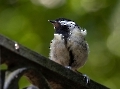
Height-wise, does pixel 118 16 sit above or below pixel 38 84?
above

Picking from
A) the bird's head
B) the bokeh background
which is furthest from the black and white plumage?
the bokeh background

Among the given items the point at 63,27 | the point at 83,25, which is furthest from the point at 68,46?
the point at 83,25

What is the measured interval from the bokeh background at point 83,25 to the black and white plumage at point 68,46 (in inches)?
42.6

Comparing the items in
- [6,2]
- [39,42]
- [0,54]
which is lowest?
[0,54]

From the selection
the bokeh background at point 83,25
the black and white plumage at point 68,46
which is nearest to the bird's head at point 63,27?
the black and white plumage at point 68,46

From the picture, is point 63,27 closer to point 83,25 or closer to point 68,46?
point 68,46

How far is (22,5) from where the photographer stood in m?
3.50

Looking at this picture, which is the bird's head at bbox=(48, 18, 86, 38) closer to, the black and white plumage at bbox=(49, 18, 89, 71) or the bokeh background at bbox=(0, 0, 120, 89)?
the black and white plumage at bbox=(49, 18, 89, 71)

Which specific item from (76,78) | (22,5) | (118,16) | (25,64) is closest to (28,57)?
(25,64)

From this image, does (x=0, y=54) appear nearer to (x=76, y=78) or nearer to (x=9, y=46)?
(x=9, y=46)

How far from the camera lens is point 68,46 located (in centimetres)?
215

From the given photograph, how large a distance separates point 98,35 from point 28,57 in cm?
227

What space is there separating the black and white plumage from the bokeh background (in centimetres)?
108

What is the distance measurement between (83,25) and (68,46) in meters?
1.19
